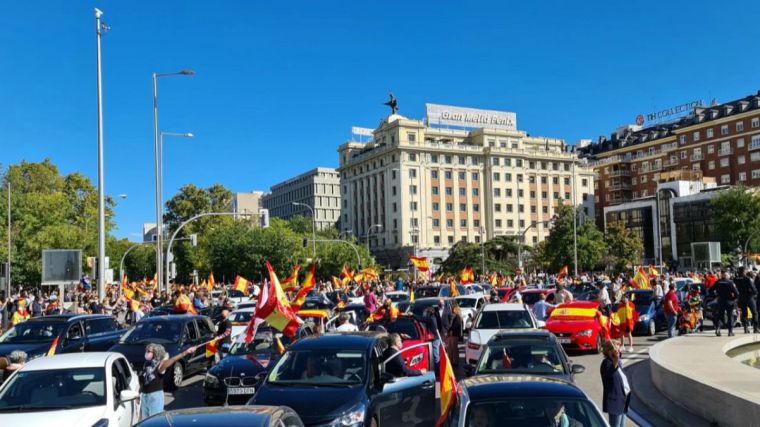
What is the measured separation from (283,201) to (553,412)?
17358 centimetres

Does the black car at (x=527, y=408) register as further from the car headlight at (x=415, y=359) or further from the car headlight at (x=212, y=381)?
the car headlight at (x=212, y=381)

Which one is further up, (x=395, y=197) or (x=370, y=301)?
(x=395, y=197)

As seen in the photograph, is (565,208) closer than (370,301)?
No

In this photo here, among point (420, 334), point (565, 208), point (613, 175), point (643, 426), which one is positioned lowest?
point (643, 426)

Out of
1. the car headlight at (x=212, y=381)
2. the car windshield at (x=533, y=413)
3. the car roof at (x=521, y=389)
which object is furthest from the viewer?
the car headlight at (x=212, y=381)

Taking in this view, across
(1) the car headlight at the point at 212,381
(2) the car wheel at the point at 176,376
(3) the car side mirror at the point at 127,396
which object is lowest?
(2) the car wheel at the point at 176,376

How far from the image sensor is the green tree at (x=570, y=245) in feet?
230

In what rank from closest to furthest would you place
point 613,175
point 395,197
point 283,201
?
point 395,197, point 613,175, point 283,201

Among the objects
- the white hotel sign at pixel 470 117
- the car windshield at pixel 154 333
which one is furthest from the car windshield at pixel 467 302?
the white hotel sign at pixel 470 117

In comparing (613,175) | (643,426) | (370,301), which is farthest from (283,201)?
(643,426)

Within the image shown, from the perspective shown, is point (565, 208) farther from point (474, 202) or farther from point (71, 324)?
point (71, 324)

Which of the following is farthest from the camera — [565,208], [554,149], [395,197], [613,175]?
[554,149]

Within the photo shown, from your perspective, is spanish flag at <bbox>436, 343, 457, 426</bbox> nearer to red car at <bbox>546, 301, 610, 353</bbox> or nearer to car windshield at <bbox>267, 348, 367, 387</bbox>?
car windshield at <bbox>267, 348, 367, 387</bbox>

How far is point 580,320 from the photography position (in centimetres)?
1878
